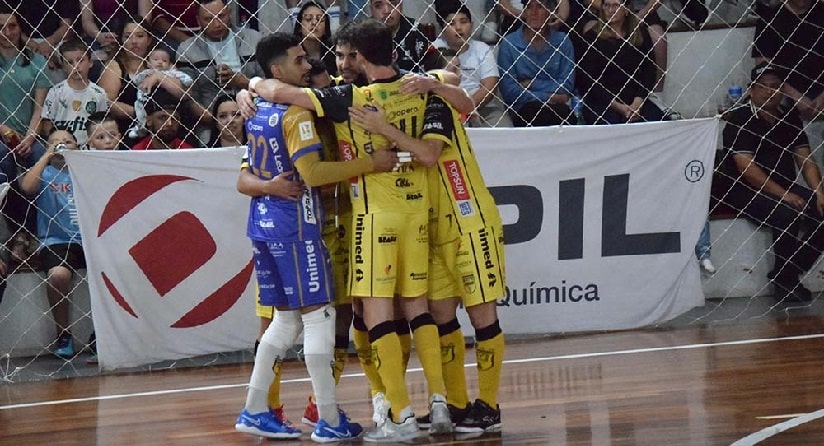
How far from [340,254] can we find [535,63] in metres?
3.45

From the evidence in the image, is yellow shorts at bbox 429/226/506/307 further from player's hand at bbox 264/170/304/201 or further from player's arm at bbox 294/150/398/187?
player's hand at bbox 264/170/304/201

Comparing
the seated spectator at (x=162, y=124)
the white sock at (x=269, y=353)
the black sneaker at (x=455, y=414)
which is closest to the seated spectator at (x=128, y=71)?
the seated spectator at (x=162, y=124)

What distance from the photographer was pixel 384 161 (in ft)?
17.0

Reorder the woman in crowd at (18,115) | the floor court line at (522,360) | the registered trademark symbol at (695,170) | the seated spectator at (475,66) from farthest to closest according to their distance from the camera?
1. the seated spectator at (475,66)
2. the registered trademark symbol at (695,170)
3. the woman in crowd at (18,115)
4. the floor court line at (522,360)

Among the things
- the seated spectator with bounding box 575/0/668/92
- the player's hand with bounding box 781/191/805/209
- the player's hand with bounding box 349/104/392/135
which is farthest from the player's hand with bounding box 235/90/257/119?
the player's hand with bounding box 781/191/805/209

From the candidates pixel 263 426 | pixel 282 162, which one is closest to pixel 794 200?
pixel 282 162

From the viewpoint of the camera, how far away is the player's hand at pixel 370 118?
517cm

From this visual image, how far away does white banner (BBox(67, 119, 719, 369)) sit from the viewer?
7.52 m

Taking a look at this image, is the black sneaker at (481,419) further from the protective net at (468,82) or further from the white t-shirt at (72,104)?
the white t-shirt at (72,104)

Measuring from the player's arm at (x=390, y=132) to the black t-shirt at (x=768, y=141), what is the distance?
13.0ft

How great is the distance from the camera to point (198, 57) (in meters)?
8.35

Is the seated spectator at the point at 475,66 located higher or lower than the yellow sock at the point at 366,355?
higher

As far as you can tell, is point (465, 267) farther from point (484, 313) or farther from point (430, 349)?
point (430, 349)

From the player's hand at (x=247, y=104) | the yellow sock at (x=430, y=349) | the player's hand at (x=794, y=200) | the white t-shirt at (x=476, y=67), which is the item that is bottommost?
the yellow sock at (x=430, y=349)
